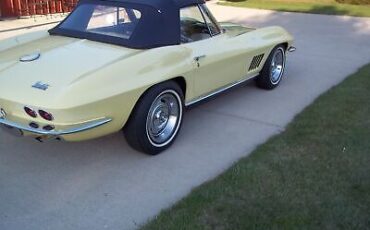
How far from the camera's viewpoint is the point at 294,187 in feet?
12.1

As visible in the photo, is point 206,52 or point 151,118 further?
point 206,52

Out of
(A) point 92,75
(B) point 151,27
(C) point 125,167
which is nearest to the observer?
(A) point 92,75

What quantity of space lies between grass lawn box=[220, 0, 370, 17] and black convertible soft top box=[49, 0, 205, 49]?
34.0 feet

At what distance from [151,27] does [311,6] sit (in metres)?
12.1

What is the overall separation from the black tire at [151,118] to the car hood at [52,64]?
43 cm

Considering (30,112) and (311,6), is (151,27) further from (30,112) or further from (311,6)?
(311,6)

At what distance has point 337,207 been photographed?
3.41m

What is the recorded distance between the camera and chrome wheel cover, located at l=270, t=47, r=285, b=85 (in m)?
6.26

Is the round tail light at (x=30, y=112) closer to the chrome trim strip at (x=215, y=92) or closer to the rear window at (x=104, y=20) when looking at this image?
the rear window at (x=104, y=20)

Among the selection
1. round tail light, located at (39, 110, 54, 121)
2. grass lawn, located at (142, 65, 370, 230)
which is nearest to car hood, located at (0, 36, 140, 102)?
round tail light, located at (39, 110, 54, 121)

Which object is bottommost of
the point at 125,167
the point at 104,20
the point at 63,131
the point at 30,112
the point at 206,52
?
the point at 125,167

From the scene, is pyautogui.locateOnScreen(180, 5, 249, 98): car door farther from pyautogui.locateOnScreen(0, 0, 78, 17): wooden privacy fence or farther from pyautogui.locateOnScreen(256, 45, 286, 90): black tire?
pyautogui.locateOnScreen(0, 0, 78, 17): wooden privacy fence

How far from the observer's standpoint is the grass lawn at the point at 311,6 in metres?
13.9

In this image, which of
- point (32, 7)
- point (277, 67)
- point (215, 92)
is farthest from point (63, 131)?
point (32, 7)
